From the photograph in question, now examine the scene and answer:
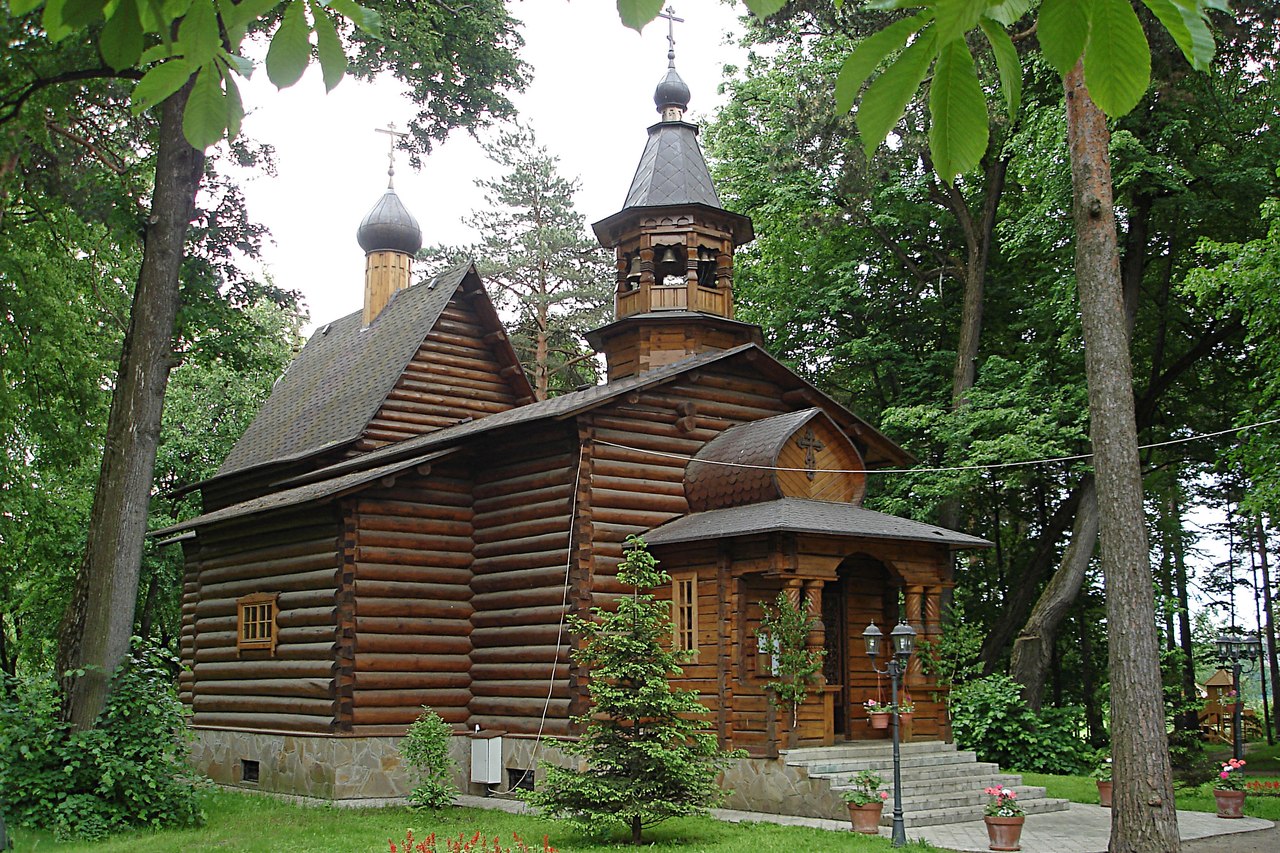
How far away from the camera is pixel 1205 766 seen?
16031 millimetres

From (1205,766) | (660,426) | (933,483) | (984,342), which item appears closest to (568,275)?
(984,342)

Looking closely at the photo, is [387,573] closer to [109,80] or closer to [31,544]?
[109,80]

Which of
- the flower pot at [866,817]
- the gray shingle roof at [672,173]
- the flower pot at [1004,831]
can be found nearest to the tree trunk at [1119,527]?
the flower pot at [1004,831]

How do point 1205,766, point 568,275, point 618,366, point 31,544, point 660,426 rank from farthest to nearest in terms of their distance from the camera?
point 568,275 < point 31,544 < point 618,366 < point 660,426 < point 1205,766

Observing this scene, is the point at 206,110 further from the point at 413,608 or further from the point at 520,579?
the point at 413,608

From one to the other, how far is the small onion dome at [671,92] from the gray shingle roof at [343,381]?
4460mm

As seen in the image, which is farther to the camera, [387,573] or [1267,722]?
[1267,722]

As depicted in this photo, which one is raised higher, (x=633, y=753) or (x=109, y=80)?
(x=109, y=80)

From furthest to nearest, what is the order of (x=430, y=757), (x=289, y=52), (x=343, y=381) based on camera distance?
(x=343, y=381) < (x=430, y=757) < (x=289, y=52)

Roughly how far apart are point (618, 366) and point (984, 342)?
11.5 meters

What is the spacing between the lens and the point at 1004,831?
1211cm

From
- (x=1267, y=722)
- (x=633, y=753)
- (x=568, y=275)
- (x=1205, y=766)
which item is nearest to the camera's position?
(x=633, y=753)

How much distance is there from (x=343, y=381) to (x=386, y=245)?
433cm

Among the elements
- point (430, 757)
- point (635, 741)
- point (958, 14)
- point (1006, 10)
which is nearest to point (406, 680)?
point (430, 757)
